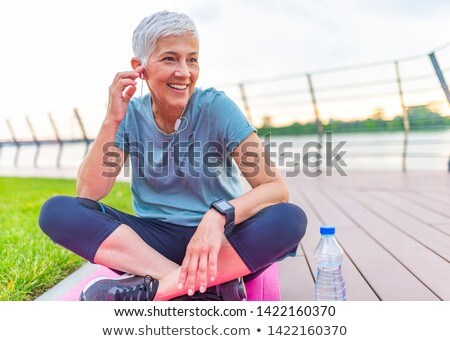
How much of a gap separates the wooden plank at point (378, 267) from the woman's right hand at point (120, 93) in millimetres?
1036

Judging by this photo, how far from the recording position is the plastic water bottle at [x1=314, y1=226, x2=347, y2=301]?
1.53 m

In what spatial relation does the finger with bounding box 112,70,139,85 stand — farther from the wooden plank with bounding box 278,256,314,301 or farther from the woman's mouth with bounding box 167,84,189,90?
the wooden plank with bounding box 278,256,314,301

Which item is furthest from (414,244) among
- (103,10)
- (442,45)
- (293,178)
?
(293,178)

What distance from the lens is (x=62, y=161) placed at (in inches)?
310

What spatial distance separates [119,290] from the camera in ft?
4.67

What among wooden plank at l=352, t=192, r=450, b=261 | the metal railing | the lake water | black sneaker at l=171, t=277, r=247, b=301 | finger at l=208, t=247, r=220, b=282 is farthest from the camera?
the metal railing

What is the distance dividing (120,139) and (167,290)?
59 cm

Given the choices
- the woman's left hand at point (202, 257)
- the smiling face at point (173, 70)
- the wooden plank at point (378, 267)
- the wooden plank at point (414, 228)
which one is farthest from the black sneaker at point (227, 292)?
the wooden plank at point (414, 228)

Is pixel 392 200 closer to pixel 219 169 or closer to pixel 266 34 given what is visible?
pixel 266 34

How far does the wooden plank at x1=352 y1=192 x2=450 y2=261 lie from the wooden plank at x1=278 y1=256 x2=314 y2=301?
0.53 metres

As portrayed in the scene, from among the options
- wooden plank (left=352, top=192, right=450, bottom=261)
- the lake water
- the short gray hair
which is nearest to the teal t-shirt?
the short gray hair

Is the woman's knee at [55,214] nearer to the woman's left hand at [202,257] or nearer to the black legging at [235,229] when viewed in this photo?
the black legging at [235,229]

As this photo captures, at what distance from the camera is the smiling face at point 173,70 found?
4.99ft

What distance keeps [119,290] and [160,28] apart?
2.68 feet
